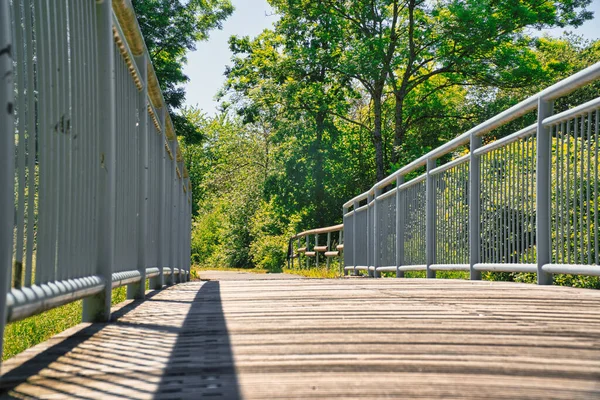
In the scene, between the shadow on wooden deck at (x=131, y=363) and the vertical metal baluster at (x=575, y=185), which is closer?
the shadow on wooden deck at (x=131, y=363)

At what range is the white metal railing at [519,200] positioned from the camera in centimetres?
437

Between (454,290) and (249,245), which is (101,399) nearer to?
(454,290)

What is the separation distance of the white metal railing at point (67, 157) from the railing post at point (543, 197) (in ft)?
8.12

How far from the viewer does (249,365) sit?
6.31ft

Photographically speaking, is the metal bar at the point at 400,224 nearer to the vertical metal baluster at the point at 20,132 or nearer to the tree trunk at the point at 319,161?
the vertical metal baluster at the point at 20,132

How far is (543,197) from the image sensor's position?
16.1 ft

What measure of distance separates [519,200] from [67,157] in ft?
12.1

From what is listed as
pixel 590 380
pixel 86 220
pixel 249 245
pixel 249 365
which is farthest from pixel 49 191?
pixel 249 245

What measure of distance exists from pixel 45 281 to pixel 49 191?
0.27 metres

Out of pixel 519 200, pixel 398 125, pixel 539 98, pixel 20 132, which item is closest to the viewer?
pixel 20 132

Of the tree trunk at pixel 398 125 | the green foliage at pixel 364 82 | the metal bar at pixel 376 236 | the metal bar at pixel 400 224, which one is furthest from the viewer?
the tree trunk at pixel 398 125

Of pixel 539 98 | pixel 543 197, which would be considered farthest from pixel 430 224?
pixel 539 98

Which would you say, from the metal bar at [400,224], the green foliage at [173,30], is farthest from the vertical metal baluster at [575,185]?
the green foliage at [173,30]

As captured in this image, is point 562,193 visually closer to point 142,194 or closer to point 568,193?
point 568,193
